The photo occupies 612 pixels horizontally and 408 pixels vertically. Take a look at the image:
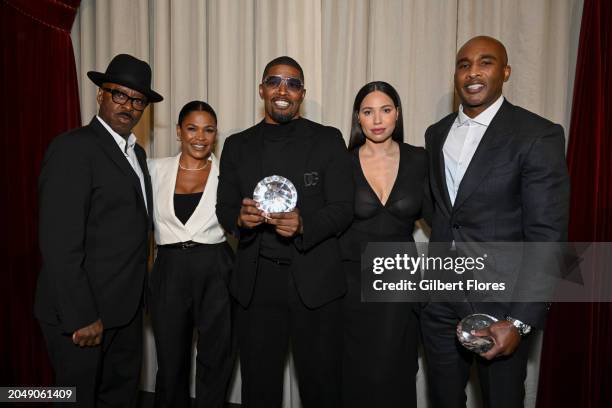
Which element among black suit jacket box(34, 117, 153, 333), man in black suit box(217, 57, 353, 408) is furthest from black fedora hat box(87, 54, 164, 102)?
man in black suit box(217, 57, 353, 408)

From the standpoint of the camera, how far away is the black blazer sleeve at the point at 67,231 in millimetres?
2064

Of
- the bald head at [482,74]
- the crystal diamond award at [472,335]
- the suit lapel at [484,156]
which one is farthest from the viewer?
the bald head at [482,74]

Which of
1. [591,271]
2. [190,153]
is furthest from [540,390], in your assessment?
[190,153]

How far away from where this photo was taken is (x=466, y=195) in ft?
6.66

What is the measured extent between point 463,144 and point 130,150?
1.77 metres

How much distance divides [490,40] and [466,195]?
75 cm

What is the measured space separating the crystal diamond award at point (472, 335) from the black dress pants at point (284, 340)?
68 cm

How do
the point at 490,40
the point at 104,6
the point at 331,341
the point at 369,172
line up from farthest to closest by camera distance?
the point at 104,6
the point at 369,172
the point at 331,341
the point at 490,40

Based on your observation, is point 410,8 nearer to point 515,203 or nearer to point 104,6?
point 515,203

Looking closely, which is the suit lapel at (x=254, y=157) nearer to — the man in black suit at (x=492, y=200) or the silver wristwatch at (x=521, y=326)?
the man in black suit at (x=492, y=200)

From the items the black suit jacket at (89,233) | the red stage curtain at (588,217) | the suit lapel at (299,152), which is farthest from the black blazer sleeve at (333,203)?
the red stage curtain at (588,217)

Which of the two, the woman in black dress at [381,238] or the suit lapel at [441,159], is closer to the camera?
the suit lapel at [441,159]

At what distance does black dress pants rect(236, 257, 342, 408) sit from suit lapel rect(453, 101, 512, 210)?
2.88 ft

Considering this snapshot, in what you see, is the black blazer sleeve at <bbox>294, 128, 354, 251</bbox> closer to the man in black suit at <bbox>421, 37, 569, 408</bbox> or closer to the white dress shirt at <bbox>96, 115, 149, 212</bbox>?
the man in black suit at <bbox>421, 37, 569, 408</bbox>
